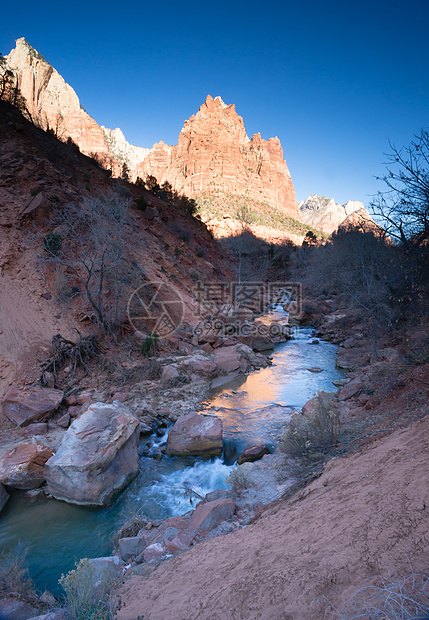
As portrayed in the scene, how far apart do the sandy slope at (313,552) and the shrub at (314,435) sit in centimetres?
134

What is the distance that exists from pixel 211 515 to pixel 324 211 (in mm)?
155525

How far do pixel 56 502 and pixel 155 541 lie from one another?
2.35m

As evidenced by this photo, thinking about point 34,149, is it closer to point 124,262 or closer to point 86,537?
point 124,262

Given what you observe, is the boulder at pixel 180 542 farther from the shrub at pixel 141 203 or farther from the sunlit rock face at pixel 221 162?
the sunlit rock face at pixel 221 162

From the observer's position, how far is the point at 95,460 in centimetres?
538

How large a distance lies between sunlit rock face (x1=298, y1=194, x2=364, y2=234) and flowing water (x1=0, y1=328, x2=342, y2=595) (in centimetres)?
12578

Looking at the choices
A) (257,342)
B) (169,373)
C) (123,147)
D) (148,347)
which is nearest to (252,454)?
(169,373)

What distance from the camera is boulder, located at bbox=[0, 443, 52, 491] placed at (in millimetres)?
5477

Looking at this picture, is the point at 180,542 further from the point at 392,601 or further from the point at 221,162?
the point at 221,162

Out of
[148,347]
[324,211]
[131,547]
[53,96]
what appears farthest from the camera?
[324,211]

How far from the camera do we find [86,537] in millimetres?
4621

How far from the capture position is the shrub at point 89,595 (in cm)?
260

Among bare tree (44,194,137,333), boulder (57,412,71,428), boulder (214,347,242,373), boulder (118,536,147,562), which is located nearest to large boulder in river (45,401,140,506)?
boulder (118,536,147,562)

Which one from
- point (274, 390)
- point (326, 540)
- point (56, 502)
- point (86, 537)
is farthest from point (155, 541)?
point (274, 390)
